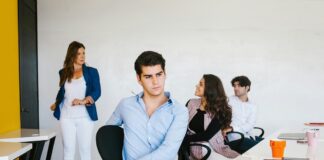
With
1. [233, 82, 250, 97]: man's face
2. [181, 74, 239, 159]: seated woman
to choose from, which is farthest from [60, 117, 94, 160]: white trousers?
[233, 82, 250, 97]: man's face

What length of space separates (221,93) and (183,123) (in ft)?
5.07

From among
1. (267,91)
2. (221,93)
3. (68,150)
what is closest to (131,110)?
(221,93)

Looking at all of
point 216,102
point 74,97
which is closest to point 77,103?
point 74,97

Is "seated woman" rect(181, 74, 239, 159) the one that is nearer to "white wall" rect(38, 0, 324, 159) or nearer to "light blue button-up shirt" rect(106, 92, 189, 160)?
"light blue button-up shirt" rect(106, 92, 189, 160)

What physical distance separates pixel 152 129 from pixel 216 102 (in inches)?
58.4

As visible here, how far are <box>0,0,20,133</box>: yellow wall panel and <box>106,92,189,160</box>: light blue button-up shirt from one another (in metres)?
1.91

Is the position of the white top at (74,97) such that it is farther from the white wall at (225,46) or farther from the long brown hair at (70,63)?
the white wall at (225,46)

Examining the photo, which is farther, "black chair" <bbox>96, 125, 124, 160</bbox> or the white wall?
the white wall

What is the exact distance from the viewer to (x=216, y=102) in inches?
151

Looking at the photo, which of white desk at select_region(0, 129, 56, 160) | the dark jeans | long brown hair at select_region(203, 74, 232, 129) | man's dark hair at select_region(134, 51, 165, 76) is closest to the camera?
man's dark hair at select_region(134, 51, 165, 76)

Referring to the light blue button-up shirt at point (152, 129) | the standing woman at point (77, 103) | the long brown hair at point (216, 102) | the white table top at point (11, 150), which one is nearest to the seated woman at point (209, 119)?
the long brown hair at point (216, 102)

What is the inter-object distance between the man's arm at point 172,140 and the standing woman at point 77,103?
91.4 inches

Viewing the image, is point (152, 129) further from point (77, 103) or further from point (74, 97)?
point (74, 97)

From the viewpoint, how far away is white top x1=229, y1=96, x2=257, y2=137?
193 inches
